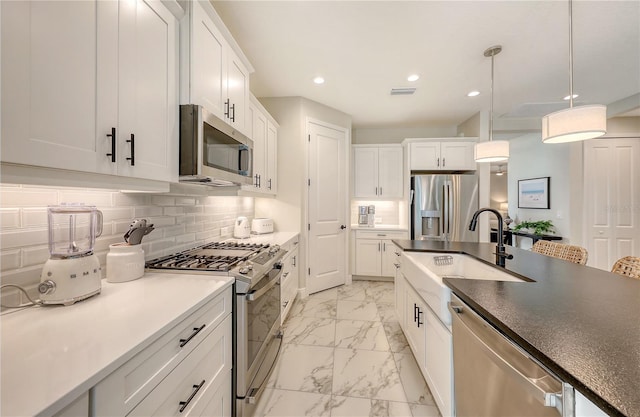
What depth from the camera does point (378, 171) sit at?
14.0 ft

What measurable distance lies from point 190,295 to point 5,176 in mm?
657

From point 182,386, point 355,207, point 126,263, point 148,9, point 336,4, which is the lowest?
point 182,386

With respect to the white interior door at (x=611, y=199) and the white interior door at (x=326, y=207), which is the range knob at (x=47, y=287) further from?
the white interior door at (x=611, y=199)

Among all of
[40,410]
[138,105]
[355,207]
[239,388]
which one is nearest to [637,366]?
[40,410]

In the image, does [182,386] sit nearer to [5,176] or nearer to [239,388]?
[239,388]

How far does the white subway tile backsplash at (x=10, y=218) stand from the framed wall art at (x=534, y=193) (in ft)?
22.0

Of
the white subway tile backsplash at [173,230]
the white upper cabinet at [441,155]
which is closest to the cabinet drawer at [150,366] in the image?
the white subway tile backsplash at [173,230]

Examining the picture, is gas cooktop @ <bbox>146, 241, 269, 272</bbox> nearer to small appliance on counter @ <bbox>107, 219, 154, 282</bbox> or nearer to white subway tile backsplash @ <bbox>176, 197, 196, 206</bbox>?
small appliance on counter @ <bbox>107, 219, 154, 282</bbox>

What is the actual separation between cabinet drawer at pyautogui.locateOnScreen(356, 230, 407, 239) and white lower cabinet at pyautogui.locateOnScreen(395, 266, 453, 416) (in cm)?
192

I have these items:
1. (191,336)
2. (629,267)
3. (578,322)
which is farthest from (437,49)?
(191,336)

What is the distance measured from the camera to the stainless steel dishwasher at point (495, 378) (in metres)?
0.63

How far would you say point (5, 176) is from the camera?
0.63 m

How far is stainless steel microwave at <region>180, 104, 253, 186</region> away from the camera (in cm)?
128

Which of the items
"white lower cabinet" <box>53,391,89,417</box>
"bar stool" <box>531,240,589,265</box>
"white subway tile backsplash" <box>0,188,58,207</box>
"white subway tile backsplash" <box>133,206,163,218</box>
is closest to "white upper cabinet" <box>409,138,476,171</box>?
"bar stool" <box>531,240,589,265</box>
